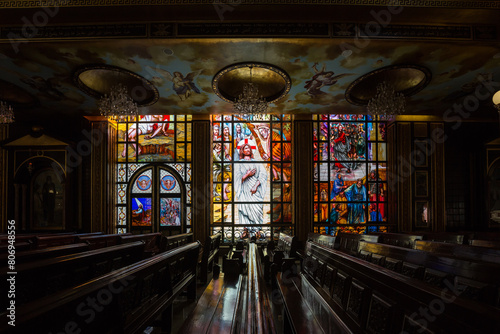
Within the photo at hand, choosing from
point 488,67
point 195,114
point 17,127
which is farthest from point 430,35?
point 17,127

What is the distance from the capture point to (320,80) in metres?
7.29

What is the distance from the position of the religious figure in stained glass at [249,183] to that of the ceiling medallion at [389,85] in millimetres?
3807

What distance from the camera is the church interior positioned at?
6.30 feet

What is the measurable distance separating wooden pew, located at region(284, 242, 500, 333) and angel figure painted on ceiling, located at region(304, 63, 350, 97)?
5.09 meters

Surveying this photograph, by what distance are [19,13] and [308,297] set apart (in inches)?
243

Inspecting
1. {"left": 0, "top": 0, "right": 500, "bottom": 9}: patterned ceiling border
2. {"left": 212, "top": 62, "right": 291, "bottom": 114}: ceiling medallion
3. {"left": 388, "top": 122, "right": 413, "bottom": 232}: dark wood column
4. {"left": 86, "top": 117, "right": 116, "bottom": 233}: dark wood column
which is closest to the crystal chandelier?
{"left": 212, "top": 62, "right": 291, "bottom": 114}: ceiling medallion

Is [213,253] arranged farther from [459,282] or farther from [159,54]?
[459,282]

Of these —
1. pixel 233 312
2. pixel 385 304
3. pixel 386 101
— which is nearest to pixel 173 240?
pixel 233 312

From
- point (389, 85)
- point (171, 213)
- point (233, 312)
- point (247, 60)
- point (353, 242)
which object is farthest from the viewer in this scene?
point (171, 213)

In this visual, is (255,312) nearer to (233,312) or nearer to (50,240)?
(233,312)

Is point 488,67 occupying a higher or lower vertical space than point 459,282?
higher

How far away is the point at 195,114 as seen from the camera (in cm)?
1002

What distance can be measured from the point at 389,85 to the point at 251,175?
5.13m

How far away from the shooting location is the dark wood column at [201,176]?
9961mm
